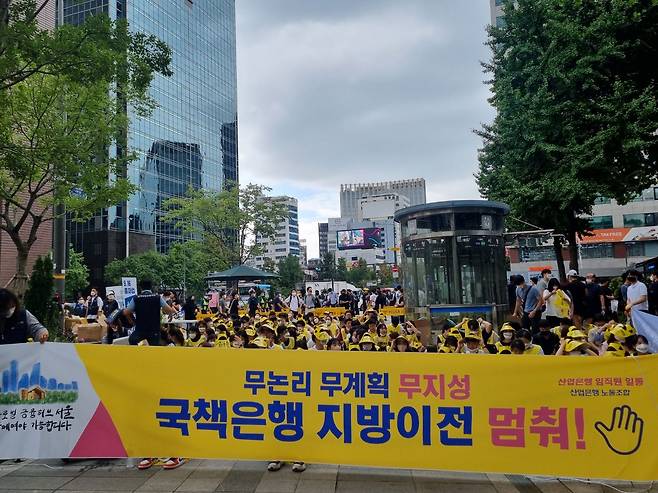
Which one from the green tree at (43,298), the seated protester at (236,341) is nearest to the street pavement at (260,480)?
the seated protester at (236,341)

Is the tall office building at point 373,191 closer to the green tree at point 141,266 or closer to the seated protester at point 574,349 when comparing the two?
the green tree at point 141,266

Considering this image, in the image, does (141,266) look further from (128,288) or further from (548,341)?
(548,341)

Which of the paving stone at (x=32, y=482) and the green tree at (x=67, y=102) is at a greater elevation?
the green tree at (x=67, y=102)

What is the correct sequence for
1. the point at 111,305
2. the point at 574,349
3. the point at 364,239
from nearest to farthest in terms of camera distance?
the point at 574,349
the point at 111,305
the point at 364,239

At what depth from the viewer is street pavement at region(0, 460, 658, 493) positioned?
452 cm

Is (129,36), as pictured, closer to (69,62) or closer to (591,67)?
(69,62)

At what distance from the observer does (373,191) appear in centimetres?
18475

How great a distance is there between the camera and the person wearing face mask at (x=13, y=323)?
211 inches

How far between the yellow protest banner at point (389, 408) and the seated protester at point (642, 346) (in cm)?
161

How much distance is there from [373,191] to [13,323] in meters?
181

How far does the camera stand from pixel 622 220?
51.3 metres

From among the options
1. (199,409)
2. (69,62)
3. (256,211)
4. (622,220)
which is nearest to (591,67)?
(69,62)

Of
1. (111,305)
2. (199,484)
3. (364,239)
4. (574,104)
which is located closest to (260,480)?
(199,484)

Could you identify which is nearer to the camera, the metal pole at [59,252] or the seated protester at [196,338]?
the seated protester at [196,338]
